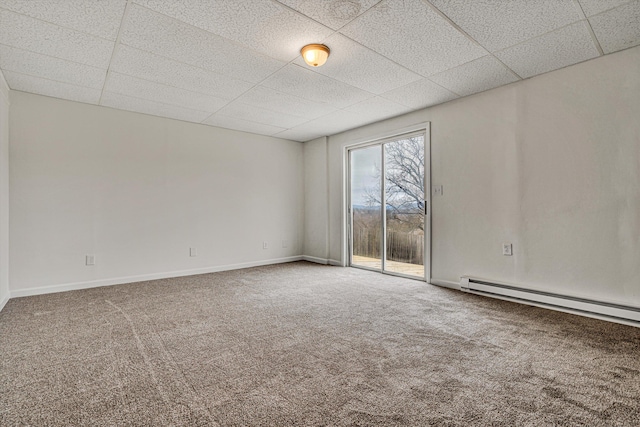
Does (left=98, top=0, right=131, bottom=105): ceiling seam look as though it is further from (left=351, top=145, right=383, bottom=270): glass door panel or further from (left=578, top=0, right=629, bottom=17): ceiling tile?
(left=351, top=145, right=383, bottom=270): glass door panel

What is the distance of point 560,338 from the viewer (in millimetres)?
2441

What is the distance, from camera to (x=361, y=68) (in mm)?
3051

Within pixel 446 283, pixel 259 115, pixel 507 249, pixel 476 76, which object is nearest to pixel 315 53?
pixel 476 76

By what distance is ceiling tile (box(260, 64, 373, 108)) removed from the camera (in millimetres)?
3174

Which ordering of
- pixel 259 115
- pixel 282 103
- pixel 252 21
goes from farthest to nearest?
pixel 259 115
pixel 282 103
pixel 252 21

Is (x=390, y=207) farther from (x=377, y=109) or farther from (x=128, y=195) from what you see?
(x=128, y=195)

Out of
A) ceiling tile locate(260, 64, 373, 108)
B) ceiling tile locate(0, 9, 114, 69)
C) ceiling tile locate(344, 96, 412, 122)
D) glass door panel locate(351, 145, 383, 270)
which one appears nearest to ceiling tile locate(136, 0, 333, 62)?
ceiling tile locate(260, 64, 373, 108)

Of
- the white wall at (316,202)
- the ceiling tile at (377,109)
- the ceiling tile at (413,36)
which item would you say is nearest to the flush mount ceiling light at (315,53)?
the ceiling tile at (413,36)

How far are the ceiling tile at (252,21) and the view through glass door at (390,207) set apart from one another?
251 centimetres

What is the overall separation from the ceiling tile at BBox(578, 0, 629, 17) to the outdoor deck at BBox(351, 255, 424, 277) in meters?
3.17

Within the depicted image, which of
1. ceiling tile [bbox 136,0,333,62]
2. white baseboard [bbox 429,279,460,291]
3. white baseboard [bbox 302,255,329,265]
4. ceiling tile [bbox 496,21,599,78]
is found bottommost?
white baseboard [bbox 429,279,460,291]

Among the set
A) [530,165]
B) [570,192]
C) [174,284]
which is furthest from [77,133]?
[570,192]

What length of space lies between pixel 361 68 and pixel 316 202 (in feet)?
10.9

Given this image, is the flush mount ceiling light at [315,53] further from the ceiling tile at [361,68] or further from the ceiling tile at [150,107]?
the ceiling tile at [150,107]
